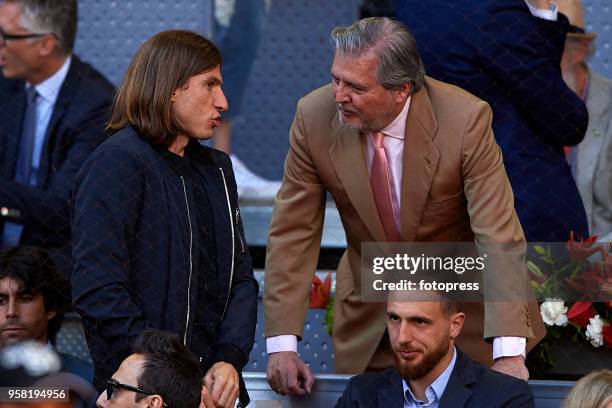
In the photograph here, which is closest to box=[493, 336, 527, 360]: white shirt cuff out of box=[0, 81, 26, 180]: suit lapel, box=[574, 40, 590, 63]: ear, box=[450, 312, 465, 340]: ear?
box=[450, 312, 465, 340]: ear

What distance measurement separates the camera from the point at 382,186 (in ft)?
12.9

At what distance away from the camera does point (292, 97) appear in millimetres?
5598

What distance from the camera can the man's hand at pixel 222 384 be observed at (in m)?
3.54

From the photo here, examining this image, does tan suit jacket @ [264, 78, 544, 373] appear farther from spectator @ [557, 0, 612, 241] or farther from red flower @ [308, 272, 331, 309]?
spectator @ [557, 0, 612, 241]

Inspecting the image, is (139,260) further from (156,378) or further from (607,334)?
(607,334)

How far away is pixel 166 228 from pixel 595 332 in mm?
1336

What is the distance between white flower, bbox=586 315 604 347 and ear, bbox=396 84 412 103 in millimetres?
900

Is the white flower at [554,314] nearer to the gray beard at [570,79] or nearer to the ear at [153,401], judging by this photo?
the gray beard at [570,79]

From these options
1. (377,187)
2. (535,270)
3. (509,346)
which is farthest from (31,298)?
(535,270)

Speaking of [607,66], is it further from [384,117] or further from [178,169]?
[178,169]

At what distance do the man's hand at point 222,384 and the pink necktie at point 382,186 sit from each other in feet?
2.11

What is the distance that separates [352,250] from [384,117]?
1.42 feet

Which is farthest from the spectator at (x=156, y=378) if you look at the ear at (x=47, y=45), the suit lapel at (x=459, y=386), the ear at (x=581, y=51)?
the ear at (x=581, y=51)

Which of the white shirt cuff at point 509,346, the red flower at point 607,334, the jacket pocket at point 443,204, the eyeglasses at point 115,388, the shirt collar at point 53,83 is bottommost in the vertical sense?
the eyeglasses at point 115,388
